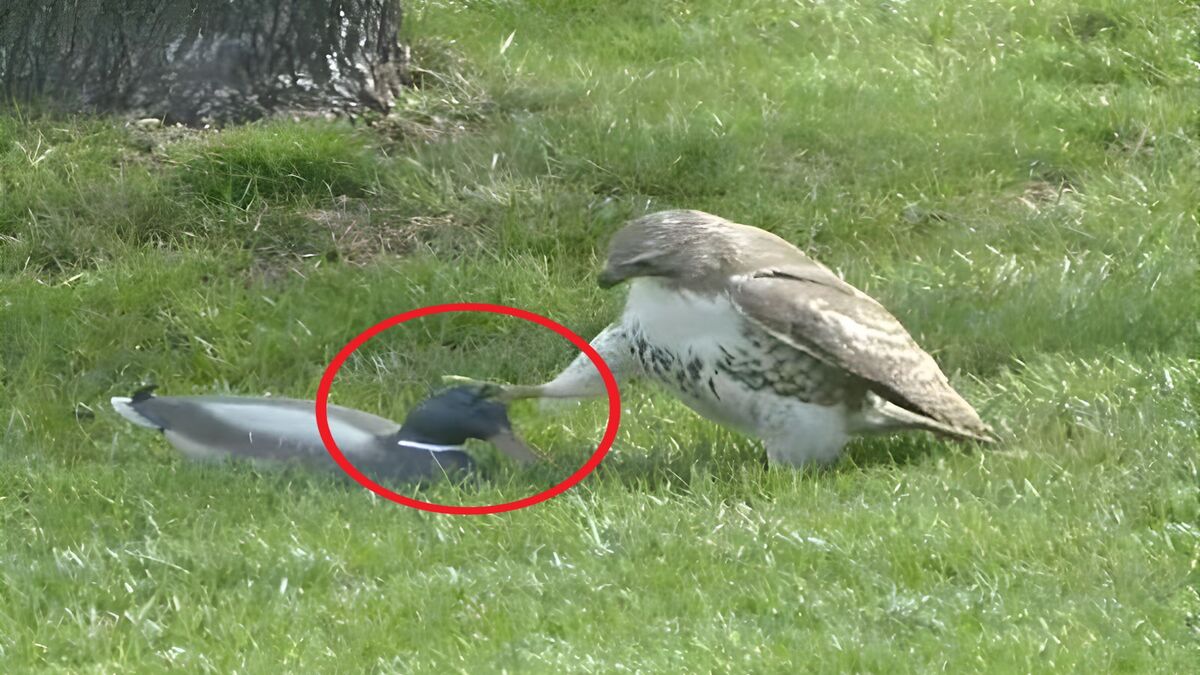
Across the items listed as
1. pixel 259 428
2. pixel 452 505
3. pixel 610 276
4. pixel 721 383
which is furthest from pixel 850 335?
pixel 259 428

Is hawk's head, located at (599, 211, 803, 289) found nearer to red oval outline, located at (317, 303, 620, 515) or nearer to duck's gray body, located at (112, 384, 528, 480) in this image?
red oval outline, located at (317, 303, 620, 515)

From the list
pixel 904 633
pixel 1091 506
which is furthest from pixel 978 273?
pixel 904 633

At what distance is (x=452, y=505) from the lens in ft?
18.0

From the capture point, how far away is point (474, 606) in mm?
4781

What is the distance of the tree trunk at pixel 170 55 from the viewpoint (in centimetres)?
806

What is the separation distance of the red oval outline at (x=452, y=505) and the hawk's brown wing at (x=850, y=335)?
2.43 feet

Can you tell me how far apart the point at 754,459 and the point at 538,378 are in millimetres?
1257

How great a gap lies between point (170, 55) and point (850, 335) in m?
4.07

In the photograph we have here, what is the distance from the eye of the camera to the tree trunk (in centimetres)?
806

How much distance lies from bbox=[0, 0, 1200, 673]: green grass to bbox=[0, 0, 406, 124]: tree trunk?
205 mm

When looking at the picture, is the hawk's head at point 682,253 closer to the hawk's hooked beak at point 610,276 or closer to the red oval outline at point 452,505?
the hawk's hooked beak at point 610,276

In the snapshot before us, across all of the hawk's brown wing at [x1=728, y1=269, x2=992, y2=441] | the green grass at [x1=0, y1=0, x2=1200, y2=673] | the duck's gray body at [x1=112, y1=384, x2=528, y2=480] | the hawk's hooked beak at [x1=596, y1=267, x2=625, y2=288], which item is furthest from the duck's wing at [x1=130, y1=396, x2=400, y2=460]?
the hawk's brown wing at [x1=728, y1=269, x2=992, y2=441]

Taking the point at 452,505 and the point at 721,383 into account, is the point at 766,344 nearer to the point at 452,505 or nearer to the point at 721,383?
the point at 721,383

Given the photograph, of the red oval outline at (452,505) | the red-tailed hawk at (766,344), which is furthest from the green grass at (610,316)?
the red-tailed hawk at (766,344)
